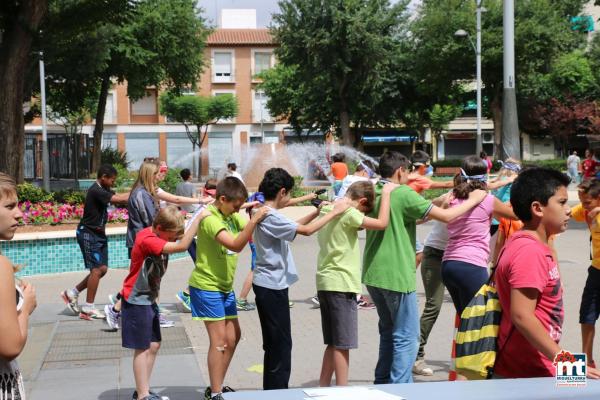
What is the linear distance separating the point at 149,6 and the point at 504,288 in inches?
1348

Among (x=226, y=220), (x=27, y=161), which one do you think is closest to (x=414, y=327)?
(x=226, y=220)

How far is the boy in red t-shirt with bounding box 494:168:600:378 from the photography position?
10.2 ft

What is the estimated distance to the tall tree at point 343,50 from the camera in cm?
4203

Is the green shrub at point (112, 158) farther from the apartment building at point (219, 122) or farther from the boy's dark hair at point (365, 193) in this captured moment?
the boy's dark hair at point (365, 193)

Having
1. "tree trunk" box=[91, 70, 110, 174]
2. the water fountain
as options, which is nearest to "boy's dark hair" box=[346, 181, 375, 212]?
the water fountain

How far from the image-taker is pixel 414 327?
5312 mm

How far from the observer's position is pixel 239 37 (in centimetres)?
6366

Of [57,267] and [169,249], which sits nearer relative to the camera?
[169,249]

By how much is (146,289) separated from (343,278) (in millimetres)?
1366

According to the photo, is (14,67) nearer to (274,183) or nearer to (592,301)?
(274,183)

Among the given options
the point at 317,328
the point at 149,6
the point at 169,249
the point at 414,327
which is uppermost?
the point at 149,6

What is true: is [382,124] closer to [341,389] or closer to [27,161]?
[27,161]

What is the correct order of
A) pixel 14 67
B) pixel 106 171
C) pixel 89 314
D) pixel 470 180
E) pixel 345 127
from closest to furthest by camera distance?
pixel 470 180, pixel 106 171, pixel 89 314, pixel 14 67, pixel 345 127

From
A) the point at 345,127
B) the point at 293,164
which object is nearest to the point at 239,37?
the point at 345,127
